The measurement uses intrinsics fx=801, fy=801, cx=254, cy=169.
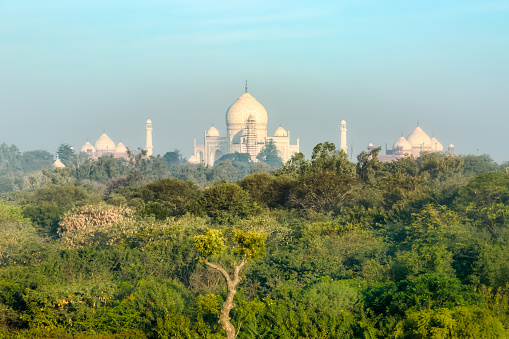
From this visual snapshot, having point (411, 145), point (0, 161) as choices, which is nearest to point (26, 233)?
point (0, 161)

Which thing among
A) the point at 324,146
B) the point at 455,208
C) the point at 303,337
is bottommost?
the point at 303,337

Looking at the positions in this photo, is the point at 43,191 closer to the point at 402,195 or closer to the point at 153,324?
the point at 402,195

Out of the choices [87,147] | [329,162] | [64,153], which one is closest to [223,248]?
[329,162]

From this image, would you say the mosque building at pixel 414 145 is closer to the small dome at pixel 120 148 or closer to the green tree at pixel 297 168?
the small dome at pixel 120 148

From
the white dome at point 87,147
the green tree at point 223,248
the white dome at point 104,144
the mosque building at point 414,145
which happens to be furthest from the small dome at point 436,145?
the green tree at point 223,248

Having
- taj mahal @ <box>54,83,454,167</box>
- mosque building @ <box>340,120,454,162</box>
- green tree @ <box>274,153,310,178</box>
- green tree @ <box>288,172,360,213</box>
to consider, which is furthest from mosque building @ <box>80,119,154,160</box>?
green tree @ <box>288,172,360,213</box>

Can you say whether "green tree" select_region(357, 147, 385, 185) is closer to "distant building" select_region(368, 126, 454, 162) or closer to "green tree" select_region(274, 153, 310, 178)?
"green tree" select_region(274, 153, 310, 178)

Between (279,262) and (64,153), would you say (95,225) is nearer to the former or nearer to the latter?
(279,262)

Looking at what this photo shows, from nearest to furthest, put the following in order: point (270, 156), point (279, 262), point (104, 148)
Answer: point (279, 262)
point (270, 156)
point (104, 148)
